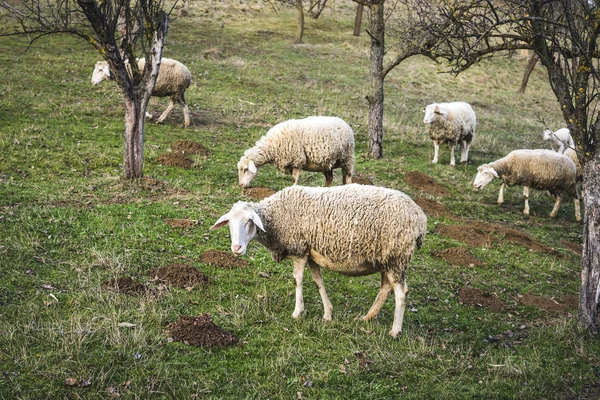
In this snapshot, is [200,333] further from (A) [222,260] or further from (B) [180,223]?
(B) [180,223]

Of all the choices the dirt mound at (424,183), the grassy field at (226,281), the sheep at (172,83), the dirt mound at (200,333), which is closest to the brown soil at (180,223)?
the grassy field at (226,281)

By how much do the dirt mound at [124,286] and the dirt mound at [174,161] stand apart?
7066mm

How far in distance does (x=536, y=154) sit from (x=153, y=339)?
14255mm

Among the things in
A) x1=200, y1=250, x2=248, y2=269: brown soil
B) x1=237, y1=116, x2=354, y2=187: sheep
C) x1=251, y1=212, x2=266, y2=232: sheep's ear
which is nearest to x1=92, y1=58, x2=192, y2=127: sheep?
x1=237, y1=116, x2=354, y2=187: sheep

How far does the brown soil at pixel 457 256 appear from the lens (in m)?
11.9

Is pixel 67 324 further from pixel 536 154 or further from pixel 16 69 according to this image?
pixel 16 69

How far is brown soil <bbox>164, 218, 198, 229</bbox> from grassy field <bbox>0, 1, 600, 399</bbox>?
6 centimetres

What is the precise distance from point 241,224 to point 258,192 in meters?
6.00

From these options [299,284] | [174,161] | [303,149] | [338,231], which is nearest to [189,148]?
[174,161]

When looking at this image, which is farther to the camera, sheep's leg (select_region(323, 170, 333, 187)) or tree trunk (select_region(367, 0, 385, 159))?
tree trunk (select_region(367, 0, 385, 159))

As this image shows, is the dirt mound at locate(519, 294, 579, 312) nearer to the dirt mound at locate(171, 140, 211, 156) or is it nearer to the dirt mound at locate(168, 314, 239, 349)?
the dirt mound at locate(168, 314, 239, 349)

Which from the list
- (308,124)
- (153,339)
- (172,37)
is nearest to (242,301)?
(153,339)

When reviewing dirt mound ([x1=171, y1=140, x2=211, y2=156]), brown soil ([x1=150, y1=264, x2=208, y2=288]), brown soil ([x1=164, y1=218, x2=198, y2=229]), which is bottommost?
brown soil ([x1=150, y1=264, x2=208, y2=288])

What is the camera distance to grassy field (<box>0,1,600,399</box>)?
264 inches
